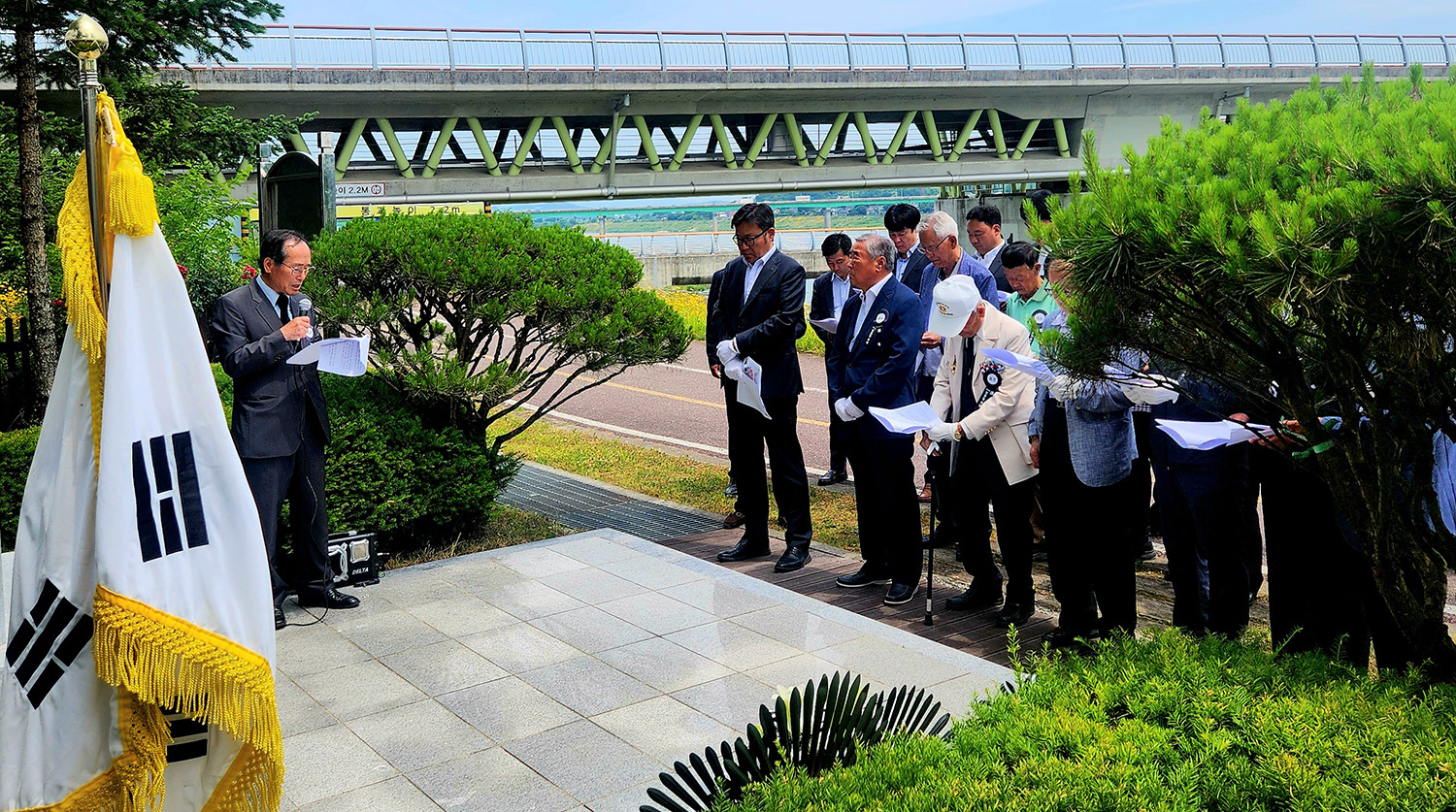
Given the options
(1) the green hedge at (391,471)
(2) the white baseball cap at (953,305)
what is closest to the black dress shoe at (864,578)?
(2) the white baseball cap at (953,305)

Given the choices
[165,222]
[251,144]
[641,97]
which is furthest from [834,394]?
[641,97]

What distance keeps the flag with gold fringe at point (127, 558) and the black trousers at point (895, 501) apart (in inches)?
163

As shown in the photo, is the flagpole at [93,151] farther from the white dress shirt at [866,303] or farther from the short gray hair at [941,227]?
the short gray hair at [941,227]

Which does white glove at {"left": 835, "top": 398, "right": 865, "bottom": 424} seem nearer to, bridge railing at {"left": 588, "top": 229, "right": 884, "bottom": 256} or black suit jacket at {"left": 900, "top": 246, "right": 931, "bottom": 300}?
black suit jacket at {"left": 900, "top": 246, "right": 931, "bottom": 300}

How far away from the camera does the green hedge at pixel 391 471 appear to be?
22.4 ft

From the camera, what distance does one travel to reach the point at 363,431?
23.1 ft

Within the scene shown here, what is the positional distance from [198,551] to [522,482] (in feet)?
24.0

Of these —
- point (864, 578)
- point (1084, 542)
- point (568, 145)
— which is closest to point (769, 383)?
point (864, 578)

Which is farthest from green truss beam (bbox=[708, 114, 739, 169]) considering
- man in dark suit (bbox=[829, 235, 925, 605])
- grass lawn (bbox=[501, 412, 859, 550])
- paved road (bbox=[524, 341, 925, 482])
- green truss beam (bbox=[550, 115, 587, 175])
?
man in dark suit (bbox=[829, 235, 925, 605])

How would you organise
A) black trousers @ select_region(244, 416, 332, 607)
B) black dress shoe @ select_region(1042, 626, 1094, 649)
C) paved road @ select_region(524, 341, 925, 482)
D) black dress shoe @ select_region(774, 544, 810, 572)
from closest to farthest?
black dress shoe @ select_region(1042, 626, 1094, 649)
black trousers @ select_region(244, 416, 332, 607)
black dress shoe @ select_region(774, 544, 810, 572)
paved road @ select_region(524, 341, 925, 482)

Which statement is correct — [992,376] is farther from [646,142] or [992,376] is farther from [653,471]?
[646,142]

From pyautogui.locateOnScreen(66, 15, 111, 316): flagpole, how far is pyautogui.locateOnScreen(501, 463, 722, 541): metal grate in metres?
5.45

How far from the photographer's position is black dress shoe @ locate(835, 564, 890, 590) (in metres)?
6.75

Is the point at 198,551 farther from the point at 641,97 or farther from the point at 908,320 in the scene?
the point at 641,97
